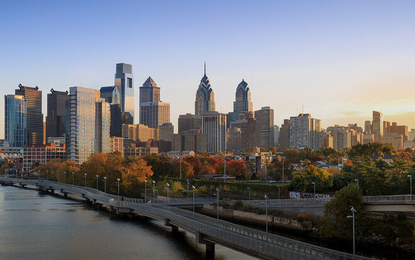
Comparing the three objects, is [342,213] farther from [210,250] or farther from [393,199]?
[210,250]

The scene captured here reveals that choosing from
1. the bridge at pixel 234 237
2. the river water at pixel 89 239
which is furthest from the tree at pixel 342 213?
the river water at pixel 89 239

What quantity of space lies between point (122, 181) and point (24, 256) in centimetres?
4921

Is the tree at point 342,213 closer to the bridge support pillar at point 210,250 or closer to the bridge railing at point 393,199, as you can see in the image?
the bridge railing at point 393,199

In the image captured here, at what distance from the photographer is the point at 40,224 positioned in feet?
223

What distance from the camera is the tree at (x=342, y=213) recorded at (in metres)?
53.1

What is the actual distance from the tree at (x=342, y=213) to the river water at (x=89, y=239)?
12996 millimetres

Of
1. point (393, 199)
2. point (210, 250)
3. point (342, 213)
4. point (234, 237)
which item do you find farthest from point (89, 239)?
point (393, 199)

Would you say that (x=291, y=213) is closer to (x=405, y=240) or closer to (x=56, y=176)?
(x=405, y=240)

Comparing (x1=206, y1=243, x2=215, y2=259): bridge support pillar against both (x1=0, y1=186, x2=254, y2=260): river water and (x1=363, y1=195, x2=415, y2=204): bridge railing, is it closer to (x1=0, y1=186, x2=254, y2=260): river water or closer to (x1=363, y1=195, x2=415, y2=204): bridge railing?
(x1=0, y1=186, x2=254, y2=260): river water

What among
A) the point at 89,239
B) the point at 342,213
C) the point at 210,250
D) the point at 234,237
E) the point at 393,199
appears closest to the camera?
the point at 234,237

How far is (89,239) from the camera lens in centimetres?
5609

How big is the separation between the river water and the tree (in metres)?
13.0

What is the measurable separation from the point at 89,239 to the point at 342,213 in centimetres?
3039

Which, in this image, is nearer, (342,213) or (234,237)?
(234,237)
